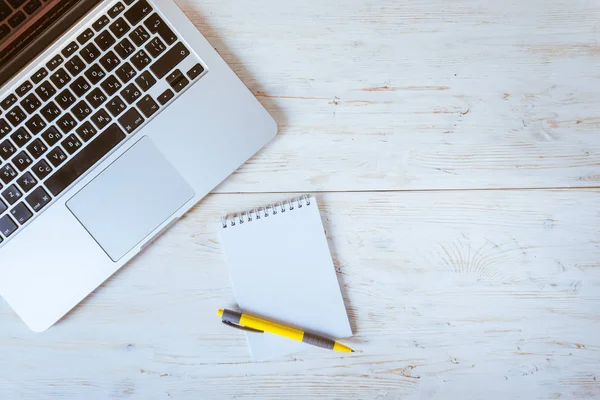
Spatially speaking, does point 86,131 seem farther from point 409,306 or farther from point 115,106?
point 409,306

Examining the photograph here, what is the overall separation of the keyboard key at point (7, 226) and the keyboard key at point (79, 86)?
167 mm

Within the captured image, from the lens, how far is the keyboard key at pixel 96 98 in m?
0.62

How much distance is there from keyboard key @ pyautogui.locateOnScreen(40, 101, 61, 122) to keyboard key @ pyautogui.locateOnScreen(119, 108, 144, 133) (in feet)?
0.24

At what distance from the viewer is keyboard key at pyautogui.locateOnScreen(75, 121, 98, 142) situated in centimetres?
62

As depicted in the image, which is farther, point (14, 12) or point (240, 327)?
point (240, 327)

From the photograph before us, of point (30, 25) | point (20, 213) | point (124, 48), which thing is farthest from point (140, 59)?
point (20, 213)

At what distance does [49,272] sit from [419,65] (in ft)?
1.78

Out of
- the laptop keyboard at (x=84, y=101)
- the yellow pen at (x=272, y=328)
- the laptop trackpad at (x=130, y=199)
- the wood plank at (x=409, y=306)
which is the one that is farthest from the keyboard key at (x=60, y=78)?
the yellow pen at (x=272, y=328)

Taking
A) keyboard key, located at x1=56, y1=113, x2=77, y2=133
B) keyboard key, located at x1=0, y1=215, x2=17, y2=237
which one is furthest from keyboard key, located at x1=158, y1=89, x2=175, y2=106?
keyboard key, located at x1=0, y1=215, x2=17, y2=237

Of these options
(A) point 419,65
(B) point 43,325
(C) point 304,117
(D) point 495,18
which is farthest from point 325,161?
(B) point 43,325

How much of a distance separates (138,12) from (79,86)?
0.11m

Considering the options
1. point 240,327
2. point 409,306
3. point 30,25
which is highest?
point 30,25

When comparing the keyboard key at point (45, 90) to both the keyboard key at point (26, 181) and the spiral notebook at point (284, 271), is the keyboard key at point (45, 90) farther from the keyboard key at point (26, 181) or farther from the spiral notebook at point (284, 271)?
the spiral notebook at point (284, 271)

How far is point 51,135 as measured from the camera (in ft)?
2.01
